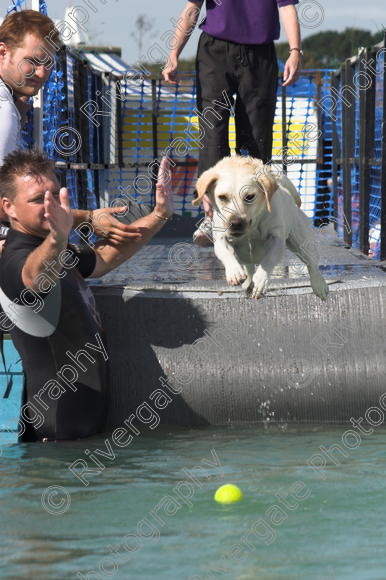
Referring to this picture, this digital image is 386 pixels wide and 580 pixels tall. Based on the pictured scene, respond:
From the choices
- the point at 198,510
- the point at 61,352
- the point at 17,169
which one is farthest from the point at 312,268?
the point at 198,510

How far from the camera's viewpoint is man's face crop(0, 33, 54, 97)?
570 cm

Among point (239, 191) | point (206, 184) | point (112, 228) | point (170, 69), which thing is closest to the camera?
point (239, 191)

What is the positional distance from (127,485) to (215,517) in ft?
2.37

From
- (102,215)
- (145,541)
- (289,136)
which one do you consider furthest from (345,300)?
(289,136)

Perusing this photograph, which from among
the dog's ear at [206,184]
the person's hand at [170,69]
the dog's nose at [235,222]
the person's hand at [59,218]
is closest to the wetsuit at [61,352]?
the person's hand at [59,218]

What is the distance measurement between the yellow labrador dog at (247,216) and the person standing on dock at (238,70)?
1.41 metres

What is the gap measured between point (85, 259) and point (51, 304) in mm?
453

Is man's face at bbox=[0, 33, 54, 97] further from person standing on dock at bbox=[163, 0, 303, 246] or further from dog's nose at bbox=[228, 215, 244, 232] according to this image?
person standing on dock at bbox=[163, 0, 303, 246]

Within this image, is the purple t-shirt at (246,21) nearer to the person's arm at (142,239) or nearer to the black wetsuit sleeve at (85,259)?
the person's arm at (142,239)

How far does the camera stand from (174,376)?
6133 mm

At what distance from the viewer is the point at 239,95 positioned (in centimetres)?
720

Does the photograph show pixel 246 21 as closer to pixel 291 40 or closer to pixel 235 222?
pixel 291 40

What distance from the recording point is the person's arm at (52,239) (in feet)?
15.9

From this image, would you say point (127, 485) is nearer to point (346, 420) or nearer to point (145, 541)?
point (145, 541)
